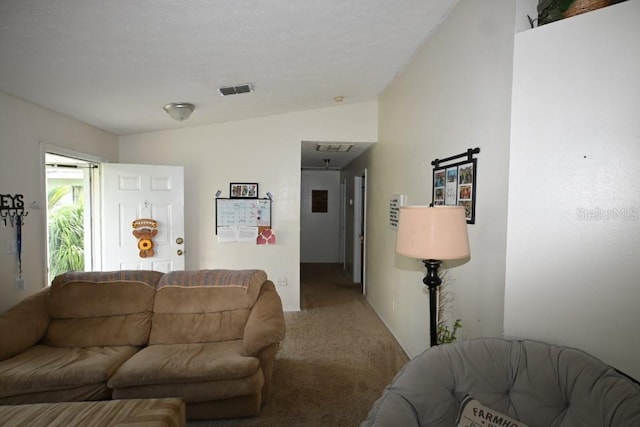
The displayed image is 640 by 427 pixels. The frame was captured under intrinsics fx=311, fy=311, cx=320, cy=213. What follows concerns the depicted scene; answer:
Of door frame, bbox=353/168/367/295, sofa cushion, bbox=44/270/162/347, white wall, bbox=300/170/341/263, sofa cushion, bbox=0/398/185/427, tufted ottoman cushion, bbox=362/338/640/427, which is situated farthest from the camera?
white wall, bbox=300/170/341/263

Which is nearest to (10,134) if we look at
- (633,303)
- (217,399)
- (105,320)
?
(105,320)

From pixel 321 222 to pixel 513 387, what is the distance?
6.53 m

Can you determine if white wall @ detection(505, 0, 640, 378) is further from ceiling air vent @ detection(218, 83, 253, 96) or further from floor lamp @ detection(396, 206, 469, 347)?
ceiling air vent @ detection(218, 83, 253, 96)

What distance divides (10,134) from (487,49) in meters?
3.35

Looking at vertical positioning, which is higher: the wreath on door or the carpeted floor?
the wreath on door

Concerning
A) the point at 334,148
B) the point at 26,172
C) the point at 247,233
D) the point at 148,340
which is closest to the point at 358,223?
the point at 334,148

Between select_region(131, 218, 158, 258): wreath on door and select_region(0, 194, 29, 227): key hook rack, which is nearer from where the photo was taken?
select_region(0, 194, 29, 227): key hook rack

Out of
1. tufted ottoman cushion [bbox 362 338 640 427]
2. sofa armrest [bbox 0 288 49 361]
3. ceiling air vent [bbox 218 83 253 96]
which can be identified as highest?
ceiling air vent [bbox 218 83 253 96]

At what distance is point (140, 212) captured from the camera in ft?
11.7

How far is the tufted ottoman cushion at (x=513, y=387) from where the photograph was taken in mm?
1008

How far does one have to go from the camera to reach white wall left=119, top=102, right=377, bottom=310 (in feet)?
13.0

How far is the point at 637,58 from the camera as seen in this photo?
1.06 meters

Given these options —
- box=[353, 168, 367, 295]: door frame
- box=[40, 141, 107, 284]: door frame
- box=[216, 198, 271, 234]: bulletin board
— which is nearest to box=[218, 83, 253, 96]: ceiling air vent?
box=[216, 198, 271, 234]: bulletin board

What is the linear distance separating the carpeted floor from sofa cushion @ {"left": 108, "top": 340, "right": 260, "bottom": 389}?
35 centimetres
